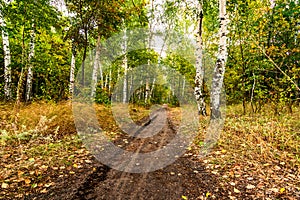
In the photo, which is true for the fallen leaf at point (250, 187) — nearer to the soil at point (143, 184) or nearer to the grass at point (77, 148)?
the soil at point (143, 184)

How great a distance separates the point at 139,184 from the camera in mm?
3789

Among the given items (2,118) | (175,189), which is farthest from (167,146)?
(2,118)

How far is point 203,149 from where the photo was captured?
5.62m

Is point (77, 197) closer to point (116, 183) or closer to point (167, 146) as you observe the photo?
point (116, 183)

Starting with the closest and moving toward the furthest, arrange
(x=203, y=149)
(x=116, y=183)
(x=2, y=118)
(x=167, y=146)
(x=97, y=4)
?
(x=116, y=183)
(x=203, y=149)
(x=167, y=146)
(x=2, y=118)
(x=97, y=4)

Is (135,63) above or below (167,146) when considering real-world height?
above

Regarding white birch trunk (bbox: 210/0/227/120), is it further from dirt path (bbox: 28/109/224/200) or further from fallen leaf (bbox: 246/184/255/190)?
fallen leaf (bbox: 246/184/255/190)

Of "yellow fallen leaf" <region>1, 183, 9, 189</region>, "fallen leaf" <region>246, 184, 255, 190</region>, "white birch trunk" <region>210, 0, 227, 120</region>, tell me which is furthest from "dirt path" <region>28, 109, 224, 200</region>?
"white birch trunk" <region>210, 0, 227, 120</region>

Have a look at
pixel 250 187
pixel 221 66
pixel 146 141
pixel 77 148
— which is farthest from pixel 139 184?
pixel 221 66

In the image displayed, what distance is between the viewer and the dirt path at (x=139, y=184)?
→ 3408 millimetres

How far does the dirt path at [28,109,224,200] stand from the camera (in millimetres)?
A: 3408

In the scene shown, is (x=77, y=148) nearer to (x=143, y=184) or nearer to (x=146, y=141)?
(x=146, y=141)

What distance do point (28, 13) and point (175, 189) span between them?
9.33m

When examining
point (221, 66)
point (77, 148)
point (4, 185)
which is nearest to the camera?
point (4, 185)
